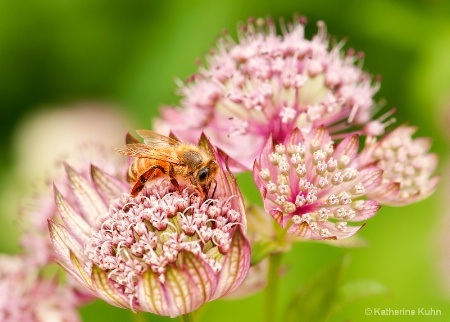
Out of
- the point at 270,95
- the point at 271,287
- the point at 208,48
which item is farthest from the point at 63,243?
the point at 208,48

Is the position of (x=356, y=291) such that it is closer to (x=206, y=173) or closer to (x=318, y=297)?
(x=318, y=297)

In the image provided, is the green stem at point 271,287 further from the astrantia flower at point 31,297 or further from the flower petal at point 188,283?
the astrantia flower at point 31,297


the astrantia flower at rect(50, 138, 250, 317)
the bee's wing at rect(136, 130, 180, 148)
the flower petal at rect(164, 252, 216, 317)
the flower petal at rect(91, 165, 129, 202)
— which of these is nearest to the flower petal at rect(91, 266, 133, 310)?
the astrantia flower at rect(50, 138, 250, 317)

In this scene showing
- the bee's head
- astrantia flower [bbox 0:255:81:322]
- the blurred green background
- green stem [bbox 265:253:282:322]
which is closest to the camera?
the bee's head

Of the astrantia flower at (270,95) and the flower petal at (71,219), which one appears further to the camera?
the astrantia flower at (270,95)

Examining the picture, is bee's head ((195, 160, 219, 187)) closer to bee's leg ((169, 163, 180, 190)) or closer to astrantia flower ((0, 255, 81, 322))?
bee's leg ((169, 163, 180, 190))

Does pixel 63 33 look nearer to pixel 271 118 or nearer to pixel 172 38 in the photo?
pixel 172 38

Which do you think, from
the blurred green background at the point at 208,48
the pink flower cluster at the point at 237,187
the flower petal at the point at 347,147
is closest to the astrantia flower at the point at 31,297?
the pink flower cluster at the point at 237,187
